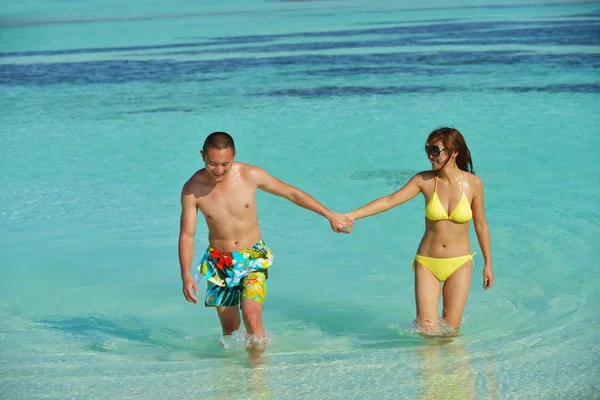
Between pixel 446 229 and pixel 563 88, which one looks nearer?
pixel 446 229

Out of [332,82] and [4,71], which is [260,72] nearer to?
[332,82]

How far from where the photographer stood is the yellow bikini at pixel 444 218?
507cm

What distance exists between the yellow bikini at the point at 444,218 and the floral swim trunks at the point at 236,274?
860 millimetres

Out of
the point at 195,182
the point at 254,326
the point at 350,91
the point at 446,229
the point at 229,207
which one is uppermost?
the point at 350,91

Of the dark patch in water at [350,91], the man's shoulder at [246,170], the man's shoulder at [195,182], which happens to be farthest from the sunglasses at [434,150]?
the dark patch in water at [350,91]

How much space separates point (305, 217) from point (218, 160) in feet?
12.8

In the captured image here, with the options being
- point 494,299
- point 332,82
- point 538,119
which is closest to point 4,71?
point 332,82

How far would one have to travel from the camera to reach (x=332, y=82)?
55.3 ft

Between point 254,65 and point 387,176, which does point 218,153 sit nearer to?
point 387,176

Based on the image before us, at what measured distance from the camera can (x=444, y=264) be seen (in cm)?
515

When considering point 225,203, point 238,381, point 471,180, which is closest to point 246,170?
point 225,203

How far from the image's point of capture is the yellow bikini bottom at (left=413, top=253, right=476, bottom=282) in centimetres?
514

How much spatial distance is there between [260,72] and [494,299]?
1290 cm

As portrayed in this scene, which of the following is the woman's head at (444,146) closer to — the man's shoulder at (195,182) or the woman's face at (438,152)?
the woman's face at (438,152)
